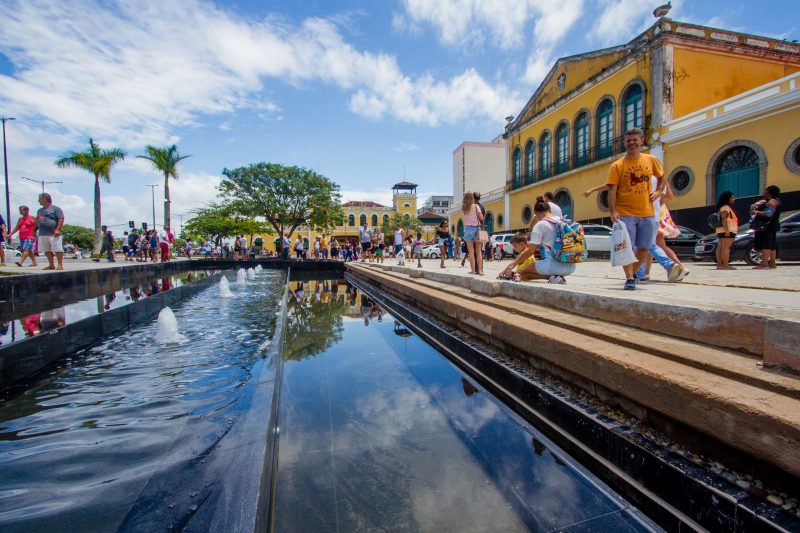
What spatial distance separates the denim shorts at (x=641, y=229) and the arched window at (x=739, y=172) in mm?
11671

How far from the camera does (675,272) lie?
14.0ft

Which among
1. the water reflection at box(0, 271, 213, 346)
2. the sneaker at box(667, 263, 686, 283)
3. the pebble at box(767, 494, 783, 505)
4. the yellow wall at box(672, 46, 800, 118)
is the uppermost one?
the yellow wall at box(672, 46, 800, 118)

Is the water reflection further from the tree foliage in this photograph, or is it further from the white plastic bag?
the tree foliage

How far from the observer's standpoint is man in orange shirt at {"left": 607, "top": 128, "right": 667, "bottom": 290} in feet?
12.8

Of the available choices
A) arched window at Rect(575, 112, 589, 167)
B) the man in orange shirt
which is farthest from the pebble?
arched window at Rect(575, 112, 589, 167)

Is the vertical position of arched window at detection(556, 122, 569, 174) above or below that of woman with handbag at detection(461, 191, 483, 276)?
above

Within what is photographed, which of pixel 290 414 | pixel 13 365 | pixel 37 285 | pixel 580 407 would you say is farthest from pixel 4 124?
pixel 580 407

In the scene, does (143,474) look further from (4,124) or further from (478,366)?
(4,124)

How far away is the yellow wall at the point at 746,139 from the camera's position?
1105cm

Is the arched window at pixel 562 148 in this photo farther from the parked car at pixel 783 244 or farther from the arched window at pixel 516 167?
the parked car at pixel 783 244

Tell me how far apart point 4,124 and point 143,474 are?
102 ft

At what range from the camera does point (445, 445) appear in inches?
86.8

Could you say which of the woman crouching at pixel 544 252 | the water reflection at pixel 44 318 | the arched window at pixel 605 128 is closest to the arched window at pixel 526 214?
the arched window at pixel 605 128

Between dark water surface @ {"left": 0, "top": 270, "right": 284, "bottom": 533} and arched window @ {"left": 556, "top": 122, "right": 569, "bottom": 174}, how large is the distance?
2078 cm
